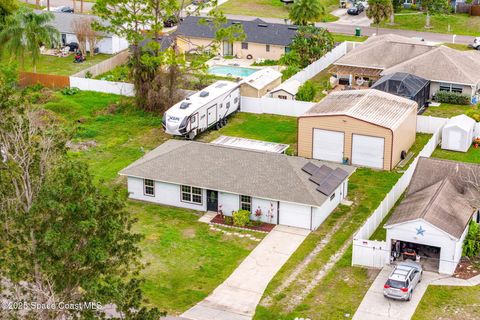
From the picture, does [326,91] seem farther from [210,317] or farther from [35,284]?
[35,284]

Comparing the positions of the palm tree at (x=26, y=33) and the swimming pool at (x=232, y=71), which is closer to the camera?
the palm tree at (x=26, y=33)

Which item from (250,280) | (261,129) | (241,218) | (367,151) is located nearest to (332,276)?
(250,280)

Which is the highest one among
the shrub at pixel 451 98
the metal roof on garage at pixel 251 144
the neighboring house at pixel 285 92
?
the neighboring house at pixel 285 92

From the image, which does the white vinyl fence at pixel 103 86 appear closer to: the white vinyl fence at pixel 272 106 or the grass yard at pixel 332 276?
the white vinyl fence at pixel 272 106

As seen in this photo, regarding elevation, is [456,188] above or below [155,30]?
below

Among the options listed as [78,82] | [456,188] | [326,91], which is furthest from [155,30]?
[456,188]

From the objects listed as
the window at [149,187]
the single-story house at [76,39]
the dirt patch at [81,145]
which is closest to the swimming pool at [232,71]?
the single-story house at [76,39]

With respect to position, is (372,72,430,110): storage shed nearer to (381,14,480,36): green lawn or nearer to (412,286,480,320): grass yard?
(412,286,480,320): grass yard
